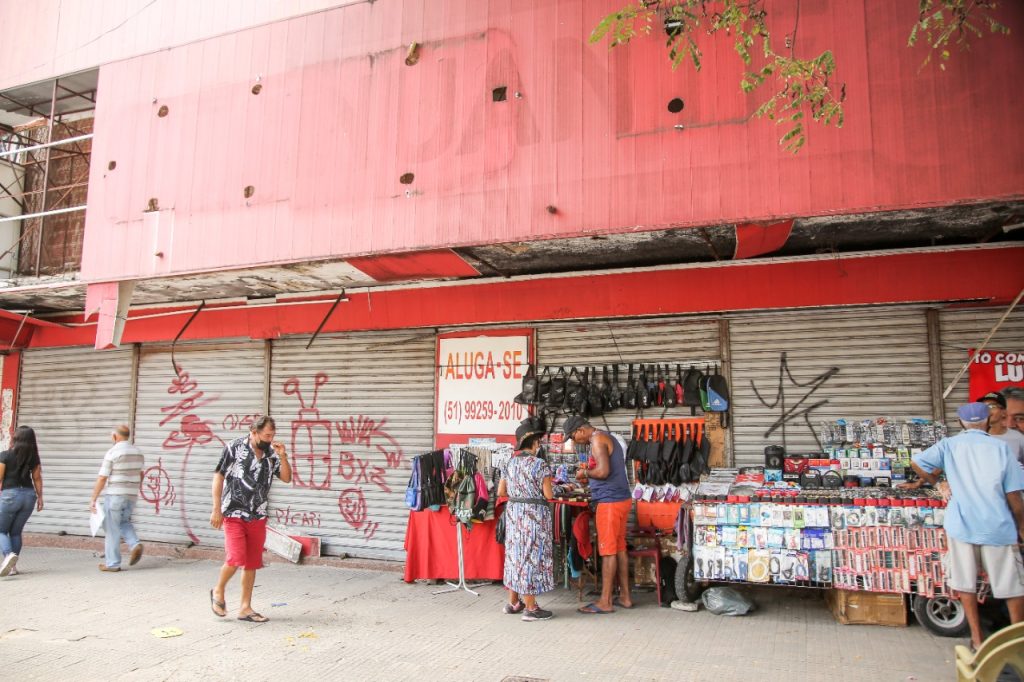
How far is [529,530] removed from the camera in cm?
679

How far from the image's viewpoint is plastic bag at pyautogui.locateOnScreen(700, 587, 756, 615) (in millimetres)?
6848

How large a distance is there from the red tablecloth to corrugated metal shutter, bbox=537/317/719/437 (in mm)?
1970

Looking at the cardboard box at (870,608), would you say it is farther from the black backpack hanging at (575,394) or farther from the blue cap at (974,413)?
the black backpack hanging at (575,394)

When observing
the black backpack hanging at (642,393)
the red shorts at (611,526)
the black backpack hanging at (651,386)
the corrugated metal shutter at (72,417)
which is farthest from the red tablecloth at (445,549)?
the corrugated metal shutter at (72,417)

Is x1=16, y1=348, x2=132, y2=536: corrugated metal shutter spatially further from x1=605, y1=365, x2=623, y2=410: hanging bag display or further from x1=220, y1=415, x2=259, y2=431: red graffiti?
x1=605, y1=365, x2=623, y2=410: hanging bag display

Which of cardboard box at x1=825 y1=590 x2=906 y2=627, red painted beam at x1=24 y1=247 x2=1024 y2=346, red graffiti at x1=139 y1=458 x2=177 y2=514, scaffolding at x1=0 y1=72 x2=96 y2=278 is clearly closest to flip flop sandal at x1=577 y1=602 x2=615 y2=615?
cardboard box at x1=825 y1=590 x2=906 y2=627

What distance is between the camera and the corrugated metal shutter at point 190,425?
35.7 feet

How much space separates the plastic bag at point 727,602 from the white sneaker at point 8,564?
842 centimetres

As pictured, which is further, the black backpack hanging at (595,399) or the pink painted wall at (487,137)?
the black backpack hanging at (595,399)

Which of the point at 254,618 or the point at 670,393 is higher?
the point at 670,393

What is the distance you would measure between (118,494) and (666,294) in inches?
296

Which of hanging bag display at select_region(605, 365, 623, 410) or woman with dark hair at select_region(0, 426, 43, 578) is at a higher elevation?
hanging bag display at select_region(605, 365, 623, 410)

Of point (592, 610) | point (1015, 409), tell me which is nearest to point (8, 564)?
point (592, 610)

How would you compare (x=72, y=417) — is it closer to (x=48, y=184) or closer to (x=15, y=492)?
(x=15, y=492)
